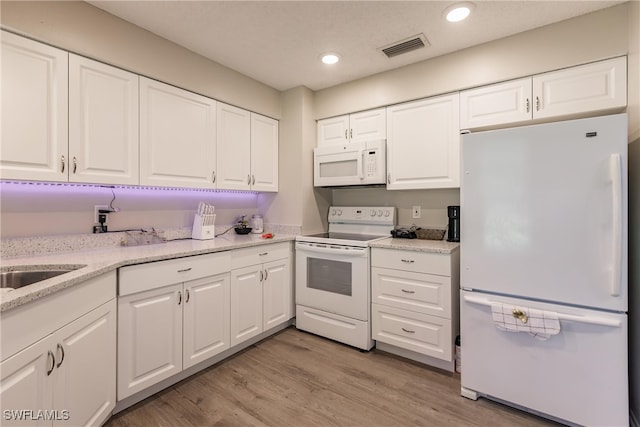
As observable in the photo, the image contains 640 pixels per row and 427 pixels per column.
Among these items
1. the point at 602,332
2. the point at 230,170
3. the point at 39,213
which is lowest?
the point at 602,332

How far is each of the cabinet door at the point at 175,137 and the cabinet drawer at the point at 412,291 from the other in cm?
168

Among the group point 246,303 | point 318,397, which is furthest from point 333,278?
point 318,397

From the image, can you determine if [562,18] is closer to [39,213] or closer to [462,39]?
[462,39]

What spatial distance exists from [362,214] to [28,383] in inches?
104

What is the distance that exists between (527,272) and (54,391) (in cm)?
234

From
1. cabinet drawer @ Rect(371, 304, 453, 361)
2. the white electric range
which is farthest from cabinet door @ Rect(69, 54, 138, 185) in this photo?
cabinet drawer @ Rect(371, 304, 453, 361)

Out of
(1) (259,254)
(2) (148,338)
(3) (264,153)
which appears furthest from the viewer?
(3) (264,153)

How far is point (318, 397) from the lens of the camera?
1.89 meters

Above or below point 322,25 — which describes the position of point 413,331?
Result: below

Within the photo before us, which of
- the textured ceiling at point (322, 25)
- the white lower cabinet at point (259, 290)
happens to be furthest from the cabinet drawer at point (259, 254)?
the textured ceiling at point (322, 25)

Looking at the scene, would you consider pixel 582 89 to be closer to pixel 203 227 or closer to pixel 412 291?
pixel 412 291

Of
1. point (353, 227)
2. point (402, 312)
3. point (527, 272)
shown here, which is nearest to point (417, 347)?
point (402, 312)

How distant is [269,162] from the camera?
3.15 m

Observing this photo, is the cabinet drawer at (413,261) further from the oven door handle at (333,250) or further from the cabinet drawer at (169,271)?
the cabinet drawer at (169,271)
